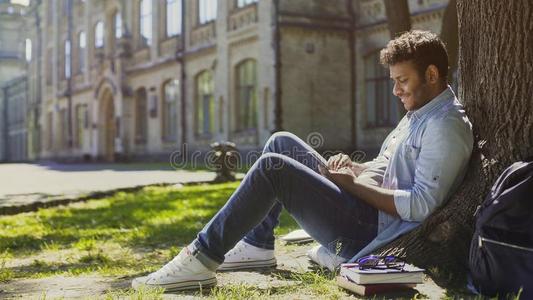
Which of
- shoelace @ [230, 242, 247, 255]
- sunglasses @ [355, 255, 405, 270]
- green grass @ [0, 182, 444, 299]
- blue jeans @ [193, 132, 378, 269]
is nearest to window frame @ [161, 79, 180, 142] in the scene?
green grass @ [0, 182, 444, 299]

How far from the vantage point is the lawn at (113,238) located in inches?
165

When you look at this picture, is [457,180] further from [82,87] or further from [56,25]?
[56,25]

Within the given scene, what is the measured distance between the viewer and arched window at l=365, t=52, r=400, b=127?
1948 centimetres

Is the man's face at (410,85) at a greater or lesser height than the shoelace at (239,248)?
greater

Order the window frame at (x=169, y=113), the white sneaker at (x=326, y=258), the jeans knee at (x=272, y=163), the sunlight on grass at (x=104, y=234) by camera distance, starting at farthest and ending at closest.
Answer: the window frame at (x=169, y=113), the sunlight on grass at (x=104, y=234), the white sneaker at (x=326, y=258), the jeans knee at (x=272, y=163)

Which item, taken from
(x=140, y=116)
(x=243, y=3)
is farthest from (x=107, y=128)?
(x=243, y=3)

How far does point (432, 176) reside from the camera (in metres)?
3.22

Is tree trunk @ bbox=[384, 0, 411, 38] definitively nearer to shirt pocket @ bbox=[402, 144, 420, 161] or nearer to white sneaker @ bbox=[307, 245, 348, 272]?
white sneaker @ bbox=[307, 245, 348, 272]

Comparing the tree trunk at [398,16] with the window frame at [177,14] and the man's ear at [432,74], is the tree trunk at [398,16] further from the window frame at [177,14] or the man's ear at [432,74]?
the window frame at [177,14]

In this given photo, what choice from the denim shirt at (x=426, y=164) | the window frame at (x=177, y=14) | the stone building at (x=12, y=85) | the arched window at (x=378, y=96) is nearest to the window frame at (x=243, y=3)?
the window frame at (x=177, y=14)

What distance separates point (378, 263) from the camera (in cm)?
315

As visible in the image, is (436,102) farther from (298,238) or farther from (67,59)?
(67,59)

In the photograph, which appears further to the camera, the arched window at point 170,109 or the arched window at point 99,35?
the arched window at point 99,35

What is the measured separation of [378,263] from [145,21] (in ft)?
88.0
